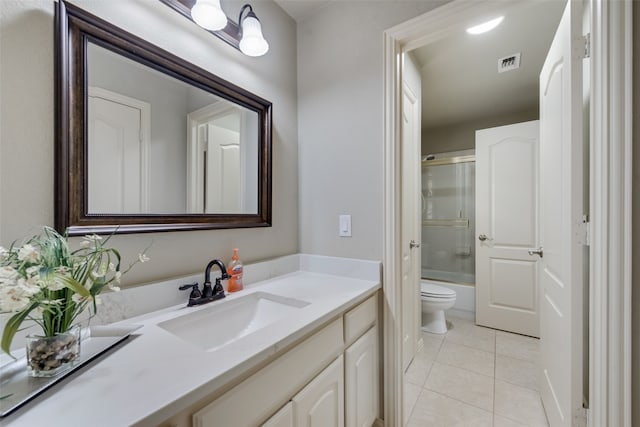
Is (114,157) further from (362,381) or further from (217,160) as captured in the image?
(362,381)

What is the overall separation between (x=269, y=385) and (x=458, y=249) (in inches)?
131

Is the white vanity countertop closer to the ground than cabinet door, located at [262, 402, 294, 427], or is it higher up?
higher up

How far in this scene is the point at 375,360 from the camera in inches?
53.1

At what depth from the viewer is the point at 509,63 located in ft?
6.83

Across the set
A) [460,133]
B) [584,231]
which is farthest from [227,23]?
[460,133]

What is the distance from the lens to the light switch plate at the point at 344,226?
149cm

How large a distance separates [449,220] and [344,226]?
257 cm

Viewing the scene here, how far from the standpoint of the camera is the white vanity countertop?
0.47m

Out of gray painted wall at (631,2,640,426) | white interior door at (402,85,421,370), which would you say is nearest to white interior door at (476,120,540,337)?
white interior door at (402,85,421,370)

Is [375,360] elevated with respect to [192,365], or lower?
lower

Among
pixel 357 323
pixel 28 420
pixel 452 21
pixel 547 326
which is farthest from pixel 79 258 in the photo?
pixel 547 326

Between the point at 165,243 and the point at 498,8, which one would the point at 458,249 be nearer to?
the point at 498,8

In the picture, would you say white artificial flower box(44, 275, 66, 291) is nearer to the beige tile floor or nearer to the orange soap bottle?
the orange soap bottle

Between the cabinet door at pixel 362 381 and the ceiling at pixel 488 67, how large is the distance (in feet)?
5.32
